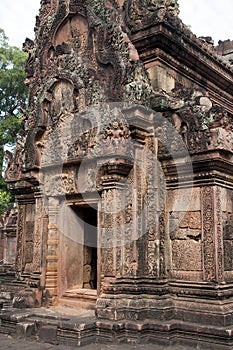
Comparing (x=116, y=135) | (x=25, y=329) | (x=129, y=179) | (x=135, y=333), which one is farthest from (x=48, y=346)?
(x=116, y=135)

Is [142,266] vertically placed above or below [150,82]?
below

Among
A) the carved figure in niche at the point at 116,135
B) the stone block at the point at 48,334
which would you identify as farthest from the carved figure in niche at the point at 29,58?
the stone block at the point at 48,334

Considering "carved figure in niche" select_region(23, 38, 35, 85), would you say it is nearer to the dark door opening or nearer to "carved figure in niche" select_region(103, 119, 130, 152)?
the dark door opening

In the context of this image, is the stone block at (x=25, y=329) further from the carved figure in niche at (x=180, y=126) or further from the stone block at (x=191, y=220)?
the carved figure in niche at (x=180, y=126)

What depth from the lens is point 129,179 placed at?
A: 7496 millimetres

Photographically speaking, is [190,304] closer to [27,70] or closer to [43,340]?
[43,340]

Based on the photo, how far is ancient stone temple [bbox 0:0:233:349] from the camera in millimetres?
6910

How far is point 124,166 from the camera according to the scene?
7.34 metres

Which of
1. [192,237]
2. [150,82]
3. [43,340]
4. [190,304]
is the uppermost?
[150,82]

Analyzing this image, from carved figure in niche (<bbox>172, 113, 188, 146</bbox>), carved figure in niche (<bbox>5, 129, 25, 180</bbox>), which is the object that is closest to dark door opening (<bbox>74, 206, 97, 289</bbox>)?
carved figure in niche (<bbox>5, 129, 25, 180</bbox>)

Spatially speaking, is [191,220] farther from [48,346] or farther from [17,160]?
[17,160]

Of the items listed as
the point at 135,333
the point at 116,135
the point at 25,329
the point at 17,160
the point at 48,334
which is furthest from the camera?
the point at 17,160

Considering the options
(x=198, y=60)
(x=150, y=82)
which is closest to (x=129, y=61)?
(x=150, y=82)

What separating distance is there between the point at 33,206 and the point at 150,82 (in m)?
3.91
